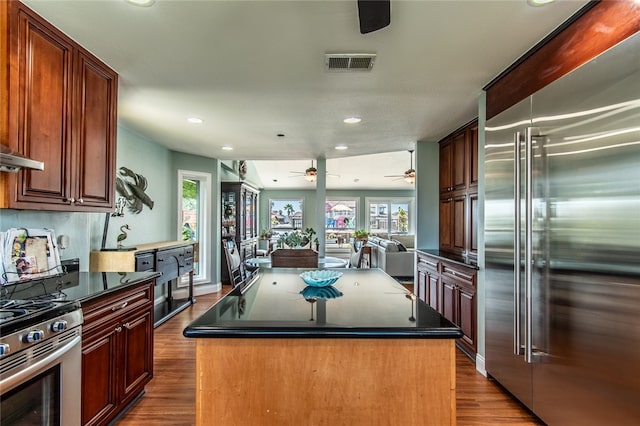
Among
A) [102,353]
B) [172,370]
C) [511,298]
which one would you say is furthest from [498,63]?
[172,370]

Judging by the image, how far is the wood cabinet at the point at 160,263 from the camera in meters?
3.32

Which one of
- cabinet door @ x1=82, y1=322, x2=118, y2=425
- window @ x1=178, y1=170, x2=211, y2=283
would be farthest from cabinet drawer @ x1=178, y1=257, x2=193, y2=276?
cabinet door @ x1=82, y1=322, x2=118, y2=425

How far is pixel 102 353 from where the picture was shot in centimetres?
194

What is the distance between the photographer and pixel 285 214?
12422mm

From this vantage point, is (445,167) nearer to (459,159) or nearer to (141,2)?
(459,159)

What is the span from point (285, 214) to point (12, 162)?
10.9 meters

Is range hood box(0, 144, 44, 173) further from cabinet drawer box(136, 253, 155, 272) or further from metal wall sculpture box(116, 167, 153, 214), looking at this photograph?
metal wall sculpture box(116, 167, 153, 214)

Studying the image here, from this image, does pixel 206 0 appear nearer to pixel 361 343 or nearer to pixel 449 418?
pixel 361 343

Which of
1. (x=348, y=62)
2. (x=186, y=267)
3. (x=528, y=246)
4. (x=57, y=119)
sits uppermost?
(x=348, y=62)

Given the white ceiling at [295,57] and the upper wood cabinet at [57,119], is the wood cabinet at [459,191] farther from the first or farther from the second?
the upper wood cabinet at [57,119]

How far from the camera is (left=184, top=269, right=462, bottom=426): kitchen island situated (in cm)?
129

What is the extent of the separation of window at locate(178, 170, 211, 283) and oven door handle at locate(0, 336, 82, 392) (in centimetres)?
436

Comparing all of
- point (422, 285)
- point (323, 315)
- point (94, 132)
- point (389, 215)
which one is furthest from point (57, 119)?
point (389, 215)

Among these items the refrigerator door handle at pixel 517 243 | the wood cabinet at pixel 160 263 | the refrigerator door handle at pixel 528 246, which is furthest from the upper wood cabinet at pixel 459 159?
the wood cabinet at pixel 160 263
